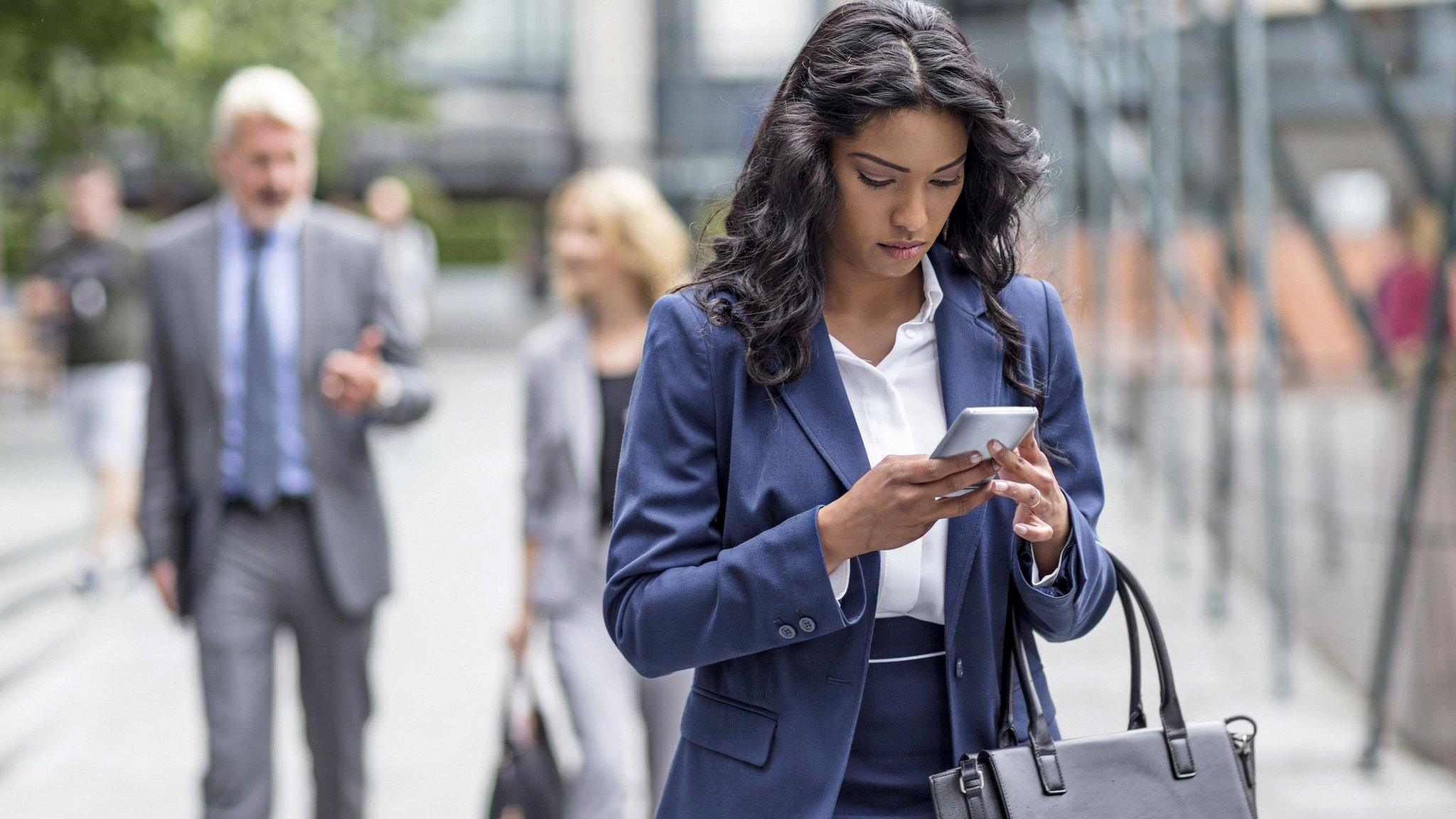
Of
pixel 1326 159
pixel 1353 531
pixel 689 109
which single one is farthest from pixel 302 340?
pixel 689 109

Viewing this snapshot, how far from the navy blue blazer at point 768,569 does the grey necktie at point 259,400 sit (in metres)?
1.92

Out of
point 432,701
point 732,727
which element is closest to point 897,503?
point 732,727

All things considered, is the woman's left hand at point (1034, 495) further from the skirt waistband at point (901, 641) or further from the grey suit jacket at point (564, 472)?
the grey suit jacket at point (564, 472)

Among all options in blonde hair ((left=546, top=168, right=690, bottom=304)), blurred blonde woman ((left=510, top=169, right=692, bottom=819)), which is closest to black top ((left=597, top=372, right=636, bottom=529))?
blurred blonde woman ((left=510, top=169, right=692, bottom=819))

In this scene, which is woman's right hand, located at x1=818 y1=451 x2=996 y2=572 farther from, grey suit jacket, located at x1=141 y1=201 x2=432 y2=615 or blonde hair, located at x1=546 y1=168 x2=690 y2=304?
blonde hair, located at x1=546 y1=168 x2=690 y2=304

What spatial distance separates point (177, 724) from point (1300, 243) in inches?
715

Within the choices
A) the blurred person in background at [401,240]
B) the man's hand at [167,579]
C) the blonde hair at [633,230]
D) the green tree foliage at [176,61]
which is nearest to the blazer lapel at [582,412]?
the blonde hair at [633,230]

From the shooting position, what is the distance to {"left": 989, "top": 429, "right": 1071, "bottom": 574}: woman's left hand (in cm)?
173

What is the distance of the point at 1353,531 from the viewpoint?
9.16 m

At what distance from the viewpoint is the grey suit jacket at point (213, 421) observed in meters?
3.66

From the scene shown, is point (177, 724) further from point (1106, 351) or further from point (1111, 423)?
point (1111, 423)

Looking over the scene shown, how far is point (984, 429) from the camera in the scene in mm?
1631

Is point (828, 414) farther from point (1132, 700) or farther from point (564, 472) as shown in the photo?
point (564, 472)

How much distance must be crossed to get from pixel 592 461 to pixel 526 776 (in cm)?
77
